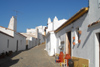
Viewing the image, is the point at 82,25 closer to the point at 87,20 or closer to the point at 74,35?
the point at 87,20

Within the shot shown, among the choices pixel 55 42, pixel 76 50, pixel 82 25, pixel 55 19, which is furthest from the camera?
pixel 55 19

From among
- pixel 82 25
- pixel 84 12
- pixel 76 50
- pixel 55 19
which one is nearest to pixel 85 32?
pixel 82 25

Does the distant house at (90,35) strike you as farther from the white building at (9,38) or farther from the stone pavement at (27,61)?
the white building at (9,38)

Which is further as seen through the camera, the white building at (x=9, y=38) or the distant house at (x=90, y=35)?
the white building at (x=9, y=38)

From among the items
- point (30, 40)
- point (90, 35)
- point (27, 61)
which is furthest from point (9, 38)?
point (30, 40)

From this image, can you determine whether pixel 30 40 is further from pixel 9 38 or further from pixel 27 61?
pixel 27 61

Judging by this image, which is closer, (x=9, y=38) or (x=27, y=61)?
(x=27, y=61)

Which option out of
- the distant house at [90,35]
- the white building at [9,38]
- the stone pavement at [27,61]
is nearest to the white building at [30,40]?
the white building at [9,38]

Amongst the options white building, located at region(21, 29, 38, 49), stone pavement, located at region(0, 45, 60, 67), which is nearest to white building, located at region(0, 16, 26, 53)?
stone pavement, located at region(0, 45, 60, 67)

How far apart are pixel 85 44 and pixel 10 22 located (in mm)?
17701

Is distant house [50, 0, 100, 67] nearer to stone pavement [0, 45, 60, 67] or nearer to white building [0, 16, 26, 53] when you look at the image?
stone pavement [0, 45, 60, 67]

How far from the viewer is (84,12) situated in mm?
6941

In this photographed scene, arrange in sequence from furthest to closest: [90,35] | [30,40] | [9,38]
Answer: [30,40], [9,38], [90,35]

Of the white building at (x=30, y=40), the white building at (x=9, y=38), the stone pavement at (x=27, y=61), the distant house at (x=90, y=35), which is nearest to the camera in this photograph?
the distant house at (x=90, y=35)
